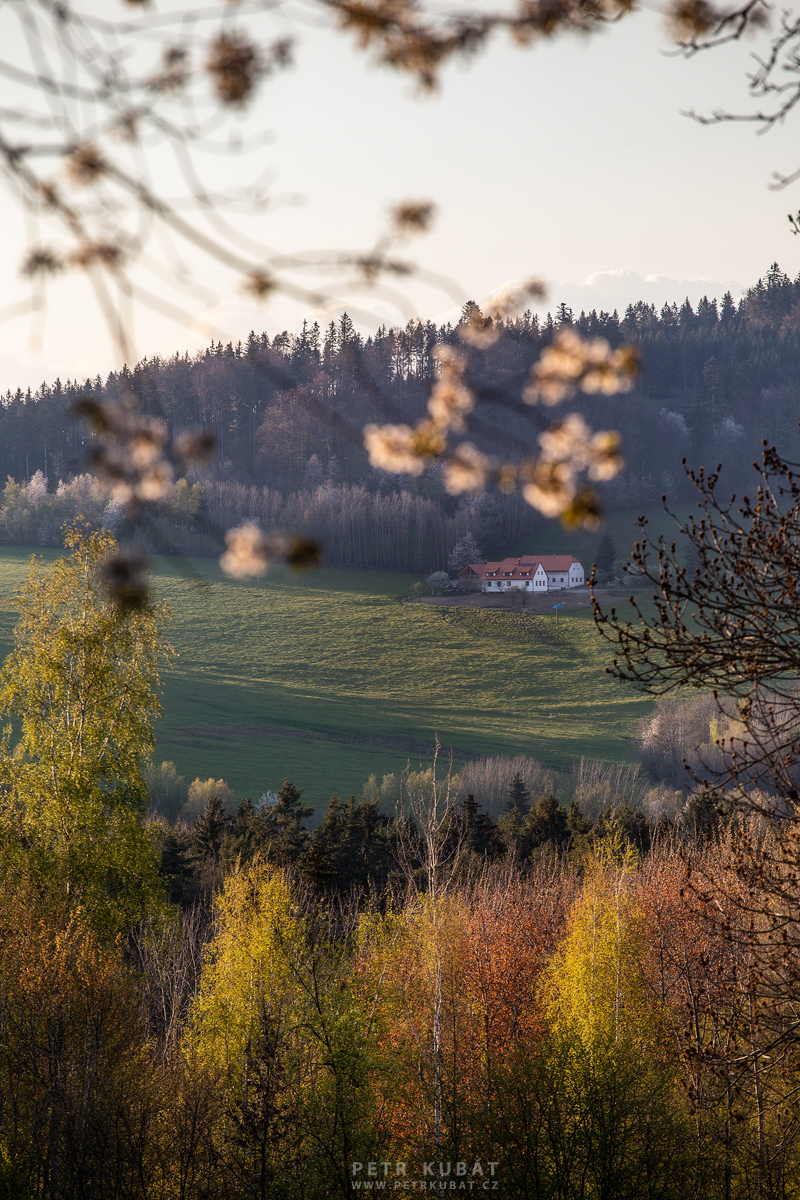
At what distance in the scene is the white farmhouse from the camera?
8388 cm

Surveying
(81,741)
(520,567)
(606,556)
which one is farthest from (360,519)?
(81,741)

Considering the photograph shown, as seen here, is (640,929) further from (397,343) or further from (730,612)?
(397,343)

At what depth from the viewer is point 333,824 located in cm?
3212

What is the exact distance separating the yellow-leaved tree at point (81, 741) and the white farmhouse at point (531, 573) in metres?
65.8

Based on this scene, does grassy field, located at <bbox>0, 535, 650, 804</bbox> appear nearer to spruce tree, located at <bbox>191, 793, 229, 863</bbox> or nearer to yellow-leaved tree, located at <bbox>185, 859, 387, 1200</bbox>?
spruce tree, located at <bbox>191, 793, 229, 863</bbox>

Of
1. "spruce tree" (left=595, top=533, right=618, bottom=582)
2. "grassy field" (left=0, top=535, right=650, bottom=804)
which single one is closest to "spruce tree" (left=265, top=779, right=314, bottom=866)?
"grassy field" (left=0, top=535, right=650, bottom=804)

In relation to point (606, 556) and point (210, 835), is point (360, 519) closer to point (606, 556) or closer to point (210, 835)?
point (606, 556)

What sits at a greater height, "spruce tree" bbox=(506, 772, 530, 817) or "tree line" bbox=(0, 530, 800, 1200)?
"tree line" bbox=(0, 530, 800, 1200)

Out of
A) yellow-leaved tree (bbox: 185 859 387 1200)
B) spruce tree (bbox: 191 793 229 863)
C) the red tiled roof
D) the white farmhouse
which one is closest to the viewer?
yellow-leaved tree (bbox: 185 859 387 1200)

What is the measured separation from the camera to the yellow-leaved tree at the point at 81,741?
17.5m

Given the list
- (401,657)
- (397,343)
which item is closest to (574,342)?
(397,343)

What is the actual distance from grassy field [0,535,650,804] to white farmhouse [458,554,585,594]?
6.91m

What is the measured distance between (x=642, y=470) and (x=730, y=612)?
95.8m

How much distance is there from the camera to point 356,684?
65875 millimetres
